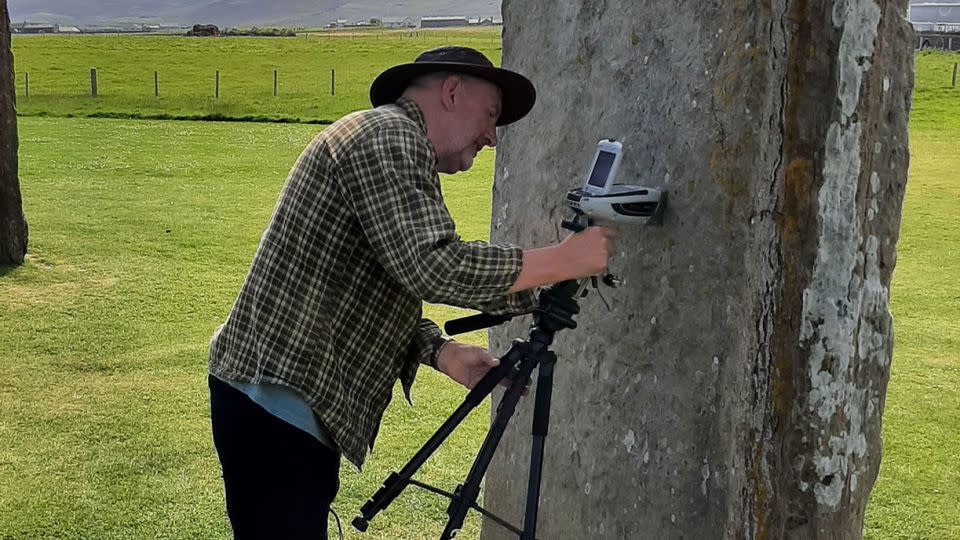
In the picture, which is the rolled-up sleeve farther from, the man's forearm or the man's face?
the man's face

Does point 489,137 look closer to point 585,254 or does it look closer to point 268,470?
point 585,254

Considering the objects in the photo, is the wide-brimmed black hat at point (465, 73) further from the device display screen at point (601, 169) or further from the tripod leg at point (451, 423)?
the tripod leg at point (451, 423)

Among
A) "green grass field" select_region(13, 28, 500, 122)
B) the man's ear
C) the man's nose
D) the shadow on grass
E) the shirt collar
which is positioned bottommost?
"green grass field" select_region(13, 28, 500, 122)

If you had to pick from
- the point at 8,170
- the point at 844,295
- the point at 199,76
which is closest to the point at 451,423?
the point at 844,295

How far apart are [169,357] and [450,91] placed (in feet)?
14.3

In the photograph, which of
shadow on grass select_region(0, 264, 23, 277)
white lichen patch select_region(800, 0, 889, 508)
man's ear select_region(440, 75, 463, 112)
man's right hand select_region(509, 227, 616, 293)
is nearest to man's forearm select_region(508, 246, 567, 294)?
man's right hand select_region(509, 227, 616, 293)

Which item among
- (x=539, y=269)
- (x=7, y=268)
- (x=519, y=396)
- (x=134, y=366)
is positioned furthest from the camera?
(x=7, y=268)

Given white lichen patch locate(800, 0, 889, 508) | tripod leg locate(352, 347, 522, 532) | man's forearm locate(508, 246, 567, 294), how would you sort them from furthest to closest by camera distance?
1. tripod leg locate(352, 347, 522, 532)
2. man's forearm locate(508, 246, 567, 294)
3. white lichen patch locate(800, 0, 889, 508)

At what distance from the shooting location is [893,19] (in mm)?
2277

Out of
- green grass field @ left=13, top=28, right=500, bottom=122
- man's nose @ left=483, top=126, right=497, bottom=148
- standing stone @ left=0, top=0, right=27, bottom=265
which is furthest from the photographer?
green grass field @ left=13, top=28, right=500, bottom=122

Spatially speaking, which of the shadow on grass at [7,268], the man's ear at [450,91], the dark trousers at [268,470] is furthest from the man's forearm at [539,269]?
the shadow on grass at [7,268]

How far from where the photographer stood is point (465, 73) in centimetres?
244

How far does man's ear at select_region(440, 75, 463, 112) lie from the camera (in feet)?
8.09

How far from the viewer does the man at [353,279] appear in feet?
7.43
